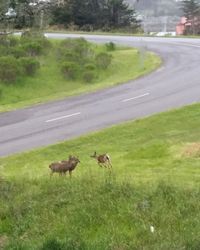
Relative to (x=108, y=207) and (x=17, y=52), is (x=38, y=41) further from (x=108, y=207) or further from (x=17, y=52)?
(x=108, y=207)

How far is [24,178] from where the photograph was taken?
10.5 metres

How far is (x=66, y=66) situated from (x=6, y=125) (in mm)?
10342

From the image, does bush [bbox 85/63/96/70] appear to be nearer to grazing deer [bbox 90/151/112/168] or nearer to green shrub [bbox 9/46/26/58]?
green shrub [bbox 9/46/26/58]

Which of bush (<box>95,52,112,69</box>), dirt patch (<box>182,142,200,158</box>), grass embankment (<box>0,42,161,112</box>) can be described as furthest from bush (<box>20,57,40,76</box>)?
dirt patch (<box>182,142,200,158</box>)

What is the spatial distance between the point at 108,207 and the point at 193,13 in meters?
50.3

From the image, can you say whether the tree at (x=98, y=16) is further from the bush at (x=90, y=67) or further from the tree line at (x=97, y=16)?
the bush at (x=90, y=67)

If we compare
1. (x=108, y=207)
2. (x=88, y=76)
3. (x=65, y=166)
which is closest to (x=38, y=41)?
(x=88, y=76)

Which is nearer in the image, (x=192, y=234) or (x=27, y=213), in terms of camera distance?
(x=192, y=234)

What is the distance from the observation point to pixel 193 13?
56.7m

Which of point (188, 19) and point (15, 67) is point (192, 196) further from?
point (188, 19)

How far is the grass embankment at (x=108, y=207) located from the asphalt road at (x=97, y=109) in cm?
494

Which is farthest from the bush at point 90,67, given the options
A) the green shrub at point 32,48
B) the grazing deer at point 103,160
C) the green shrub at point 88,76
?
the grazing deer at point 103,160

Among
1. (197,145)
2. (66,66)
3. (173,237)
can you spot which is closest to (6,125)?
(197,145)

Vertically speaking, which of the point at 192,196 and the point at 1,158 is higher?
the point at 192,196
